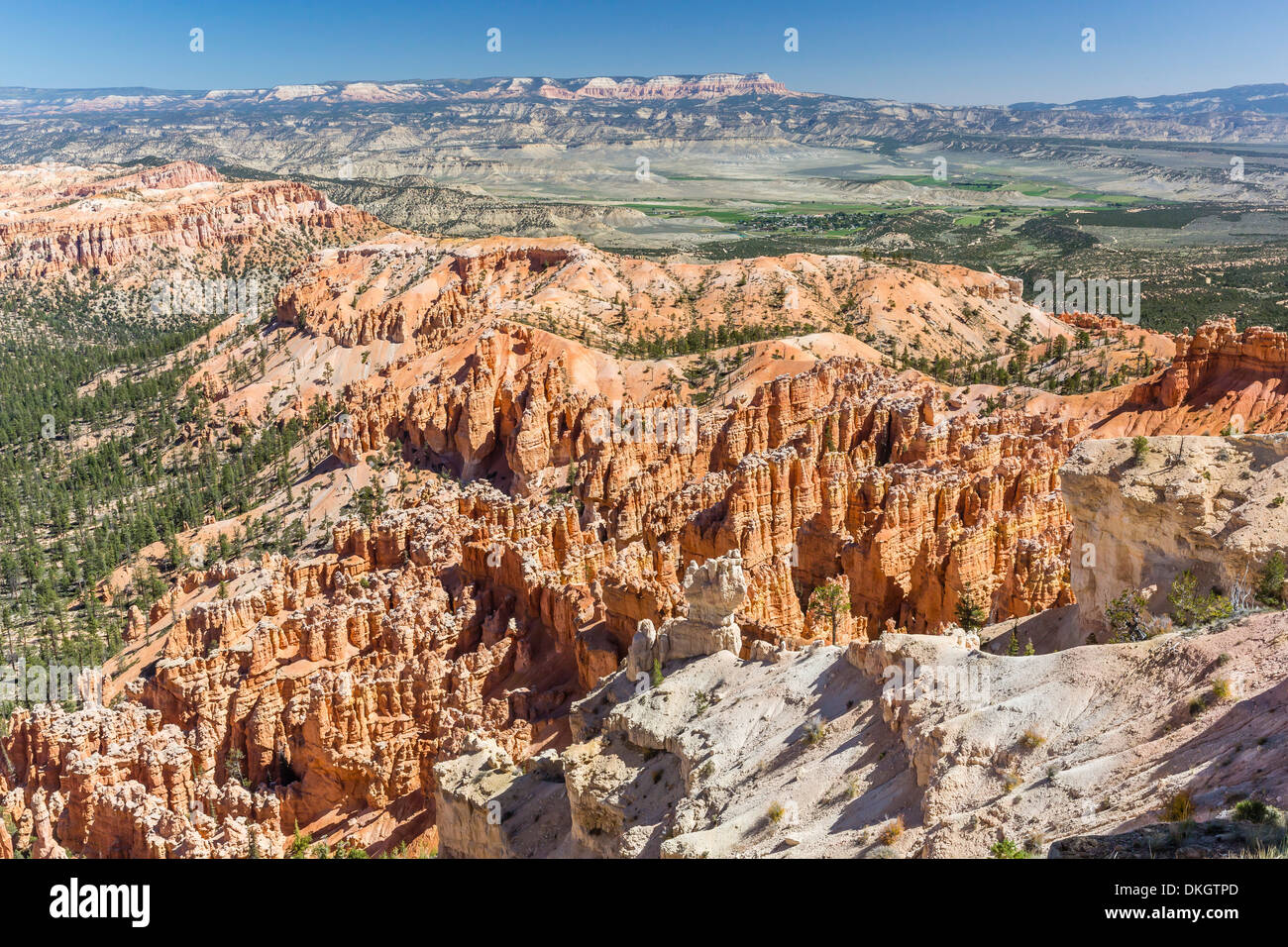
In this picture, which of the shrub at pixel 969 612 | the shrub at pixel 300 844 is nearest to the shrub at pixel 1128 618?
the shrub at pixel 969 612

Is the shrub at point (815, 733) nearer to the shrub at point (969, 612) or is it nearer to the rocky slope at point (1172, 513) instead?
the rocky slope at point (1172, 513)

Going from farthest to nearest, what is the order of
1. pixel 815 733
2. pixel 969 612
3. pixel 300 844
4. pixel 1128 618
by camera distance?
pixel 969 612 → pixel 300 844 → pixel 1128 618 → pixel 815 733

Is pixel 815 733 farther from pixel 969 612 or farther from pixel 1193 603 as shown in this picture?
pixel 969 612

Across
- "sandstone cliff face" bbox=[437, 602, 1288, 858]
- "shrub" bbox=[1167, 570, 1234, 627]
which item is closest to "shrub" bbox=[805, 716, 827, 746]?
"sandstone cliff face" bbox=[437, 602, 1288, 858]

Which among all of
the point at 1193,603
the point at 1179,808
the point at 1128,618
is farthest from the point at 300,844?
the point at 1179,808

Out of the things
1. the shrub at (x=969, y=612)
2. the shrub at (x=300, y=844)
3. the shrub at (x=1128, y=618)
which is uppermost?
the shrub at (x=1128, y=618)

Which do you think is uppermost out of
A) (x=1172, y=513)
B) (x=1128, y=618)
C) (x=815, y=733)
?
(x=1172, y=513)

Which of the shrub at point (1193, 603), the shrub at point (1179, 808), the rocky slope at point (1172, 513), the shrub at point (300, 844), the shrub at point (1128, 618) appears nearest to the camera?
the shrub at point (1179, 808)
